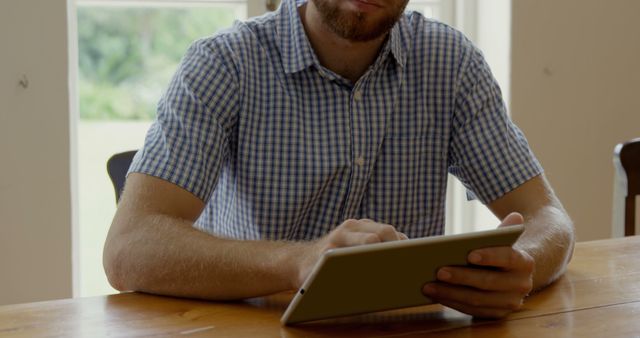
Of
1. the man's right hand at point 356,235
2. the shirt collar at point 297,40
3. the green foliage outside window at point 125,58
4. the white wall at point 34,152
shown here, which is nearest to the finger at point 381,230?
the man's right hand at point 356,235

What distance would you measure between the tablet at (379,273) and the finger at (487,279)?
0.04 ft

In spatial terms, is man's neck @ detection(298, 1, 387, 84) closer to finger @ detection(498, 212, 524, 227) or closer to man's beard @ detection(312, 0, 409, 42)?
man's beard @ detection(312, 0, 409, 42)

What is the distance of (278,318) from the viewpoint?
3.75 feet

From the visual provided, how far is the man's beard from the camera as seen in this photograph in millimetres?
1627

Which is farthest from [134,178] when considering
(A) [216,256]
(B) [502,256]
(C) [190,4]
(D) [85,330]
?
(C) [190,4]

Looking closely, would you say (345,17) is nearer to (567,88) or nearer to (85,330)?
(85,330)

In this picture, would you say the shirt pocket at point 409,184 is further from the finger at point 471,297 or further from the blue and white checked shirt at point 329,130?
the finger at point 471,297

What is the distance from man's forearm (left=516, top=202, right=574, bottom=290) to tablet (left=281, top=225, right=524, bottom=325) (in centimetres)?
25

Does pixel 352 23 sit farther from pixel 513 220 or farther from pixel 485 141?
pixel 513 220

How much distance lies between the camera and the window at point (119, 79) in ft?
10.7

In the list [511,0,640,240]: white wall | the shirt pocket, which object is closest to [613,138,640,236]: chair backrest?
the shirt pocket

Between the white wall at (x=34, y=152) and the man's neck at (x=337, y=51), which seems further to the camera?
the white wall at (x=34, y=152)

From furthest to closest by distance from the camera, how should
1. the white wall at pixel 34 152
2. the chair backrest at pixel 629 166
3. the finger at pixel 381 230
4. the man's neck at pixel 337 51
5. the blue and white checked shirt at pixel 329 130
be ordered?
the white wall at pixel 34 152, the chair backrest at pixel 629 166, the man's neck at pixel 337 51, the blue and white checked shirt at pixel 329 130, the finger at pixel 381 230

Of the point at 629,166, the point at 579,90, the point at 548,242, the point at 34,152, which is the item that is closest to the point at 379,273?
the point at 548,242
